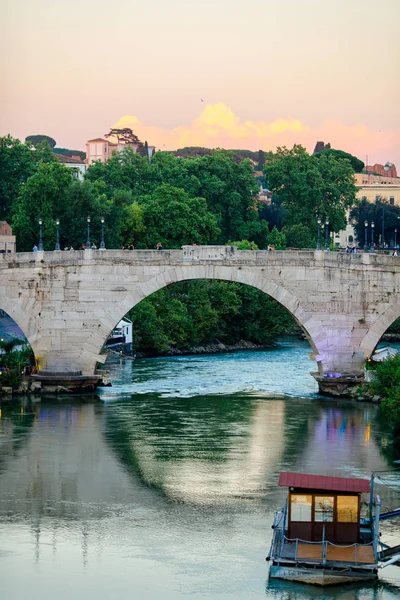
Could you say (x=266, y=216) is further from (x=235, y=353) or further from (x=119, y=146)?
(x=235, y=353)

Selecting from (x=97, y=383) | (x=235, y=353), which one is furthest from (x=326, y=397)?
(x=235, y=353)

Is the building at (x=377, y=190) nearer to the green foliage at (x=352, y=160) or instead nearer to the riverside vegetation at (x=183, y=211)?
the green foliage at (x=352, y=160)

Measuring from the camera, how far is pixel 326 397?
50.8 meters

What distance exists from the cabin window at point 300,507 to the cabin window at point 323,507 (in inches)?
5.8

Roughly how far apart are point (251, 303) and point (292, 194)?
26256 millimetres

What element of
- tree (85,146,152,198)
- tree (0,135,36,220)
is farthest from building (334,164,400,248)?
tree (0,135,36,220)

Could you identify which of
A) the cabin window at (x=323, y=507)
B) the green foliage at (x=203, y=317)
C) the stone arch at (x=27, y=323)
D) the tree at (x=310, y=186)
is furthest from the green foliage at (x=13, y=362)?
the tree at (x=310, y=186)

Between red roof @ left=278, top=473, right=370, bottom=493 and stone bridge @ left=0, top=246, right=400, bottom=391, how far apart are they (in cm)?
2260

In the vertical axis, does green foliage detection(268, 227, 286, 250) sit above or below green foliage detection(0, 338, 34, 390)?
above

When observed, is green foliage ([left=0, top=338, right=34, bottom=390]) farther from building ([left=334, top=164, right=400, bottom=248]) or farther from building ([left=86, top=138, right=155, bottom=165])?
building ([left=86, top=138, right=155, bottom=165])

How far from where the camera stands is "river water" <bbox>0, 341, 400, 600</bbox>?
91.8 feet

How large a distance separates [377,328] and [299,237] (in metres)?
44.4

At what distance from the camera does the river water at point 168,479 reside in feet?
91.8

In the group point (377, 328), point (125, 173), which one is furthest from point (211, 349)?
point (125, 173)
